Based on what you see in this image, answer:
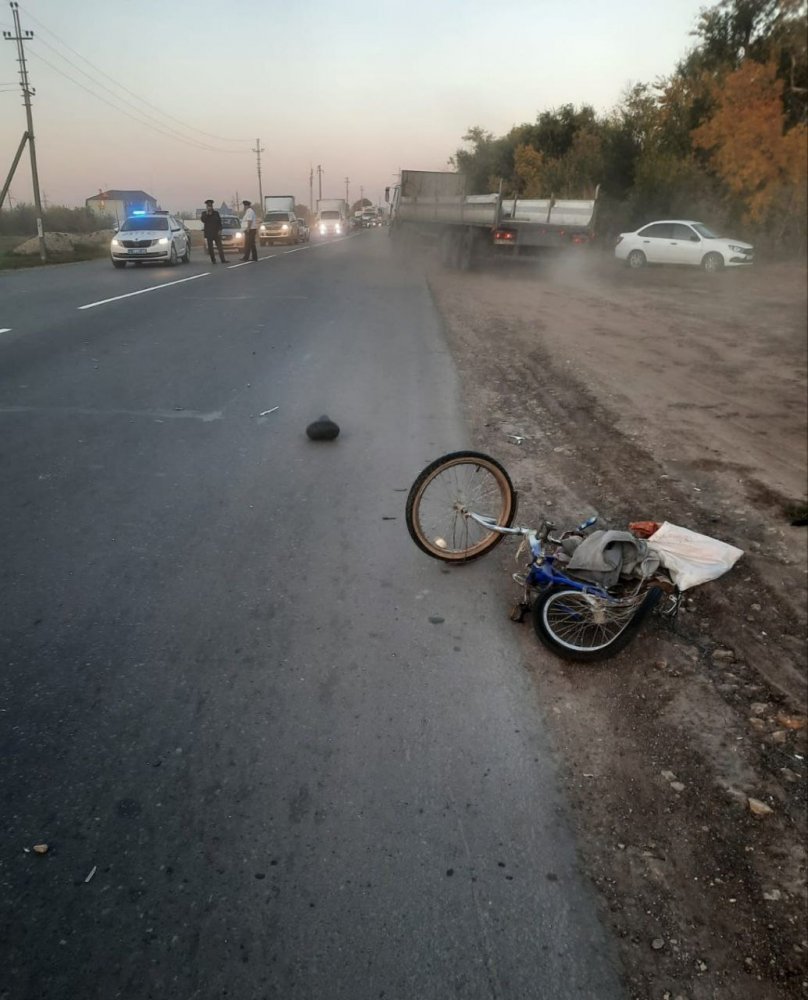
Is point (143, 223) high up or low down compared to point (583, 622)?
up

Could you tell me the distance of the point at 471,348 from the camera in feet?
34.5

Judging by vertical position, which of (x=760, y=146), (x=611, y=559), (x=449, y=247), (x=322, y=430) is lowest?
(x=322, y=430)

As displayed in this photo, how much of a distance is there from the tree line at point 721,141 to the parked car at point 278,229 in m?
15.6

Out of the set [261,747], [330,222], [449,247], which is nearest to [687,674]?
[261,747]

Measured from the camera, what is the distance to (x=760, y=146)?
23094 millimetres

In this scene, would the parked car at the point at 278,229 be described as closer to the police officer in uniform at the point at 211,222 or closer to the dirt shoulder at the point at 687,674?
the police officer in uniform at the point at 211,222

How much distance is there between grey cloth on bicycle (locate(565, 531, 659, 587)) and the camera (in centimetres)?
347

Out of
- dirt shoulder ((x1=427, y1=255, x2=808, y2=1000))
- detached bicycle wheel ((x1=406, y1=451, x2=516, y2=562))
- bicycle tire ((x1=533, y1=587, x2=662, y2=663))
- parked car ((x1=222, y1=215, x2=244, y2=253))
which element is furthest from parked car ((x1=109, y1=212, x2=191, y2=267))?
bicycle tire ((x1=533, y1=587, x2=662, y2=663))

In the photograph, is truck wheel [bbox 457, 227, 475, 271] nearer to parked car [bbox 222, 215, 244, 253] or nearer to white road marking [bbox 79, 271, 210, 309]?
white road marking [bbox 79, 271, 210, 309]

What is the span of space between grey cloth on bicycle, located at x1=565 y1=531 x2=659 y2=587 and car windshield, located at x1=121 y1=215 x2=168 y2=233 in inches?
893

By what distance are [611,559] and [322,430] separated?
3290mm

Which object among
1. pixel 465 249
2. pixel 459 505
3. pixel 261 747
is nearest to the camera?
pixel 261 747

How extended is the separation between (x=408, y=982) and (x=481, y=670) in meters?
1.50

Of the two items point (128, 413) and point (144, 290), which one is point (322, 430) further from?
point (144, 290)
